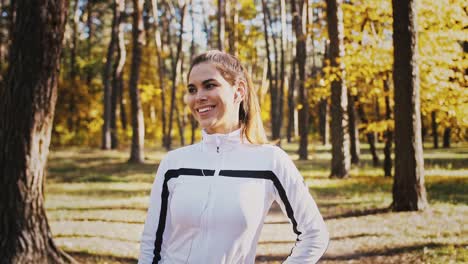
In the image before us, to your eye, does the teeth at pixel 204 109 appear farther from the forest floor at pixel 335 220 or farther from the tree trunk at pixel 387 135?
the tree trunk at pixel 387 135

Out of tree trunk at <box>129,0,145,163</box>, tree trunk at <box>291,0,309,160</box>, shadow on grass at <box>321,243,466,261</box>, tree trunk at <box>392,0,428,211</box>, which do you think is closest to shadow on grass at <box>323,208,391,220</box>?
tree trunk at <box>392,0,428,211</box>

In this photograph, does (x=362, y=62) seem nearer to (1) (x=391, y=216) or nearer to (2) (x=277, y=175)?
(1) (x=391, y=216)

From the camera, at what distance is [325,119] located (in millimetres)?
37312

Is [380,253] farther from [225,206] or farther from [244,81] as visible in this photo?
[225,206]

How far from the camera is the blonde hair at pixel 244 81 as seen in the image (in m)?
2.71

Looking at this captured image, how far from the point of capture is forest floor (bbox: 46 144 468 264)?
8344mm

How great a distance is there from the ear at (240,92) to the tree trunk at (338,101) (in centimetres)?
1532

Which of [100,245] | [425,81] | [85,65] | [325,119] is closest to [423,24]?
[425,81]

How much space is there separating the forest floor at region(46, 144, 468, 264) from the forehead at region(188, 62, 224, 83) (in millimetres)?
5886

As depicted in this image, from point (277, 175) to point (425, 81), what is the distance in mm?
13482

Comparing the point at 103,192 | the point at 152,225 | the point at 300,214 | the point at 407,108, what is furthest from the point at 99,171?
the point at 300,214

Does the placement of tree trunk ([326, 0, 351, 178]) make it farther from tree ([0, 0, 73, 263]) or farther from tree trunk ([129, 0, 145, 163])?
tree ([0, 0, 73, 263])

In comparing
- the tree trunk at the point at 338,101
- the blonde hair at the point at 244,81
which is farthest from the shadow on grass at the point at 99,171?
the blonde hair at the point at 244,81

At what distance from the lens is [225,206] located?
2496 mm
